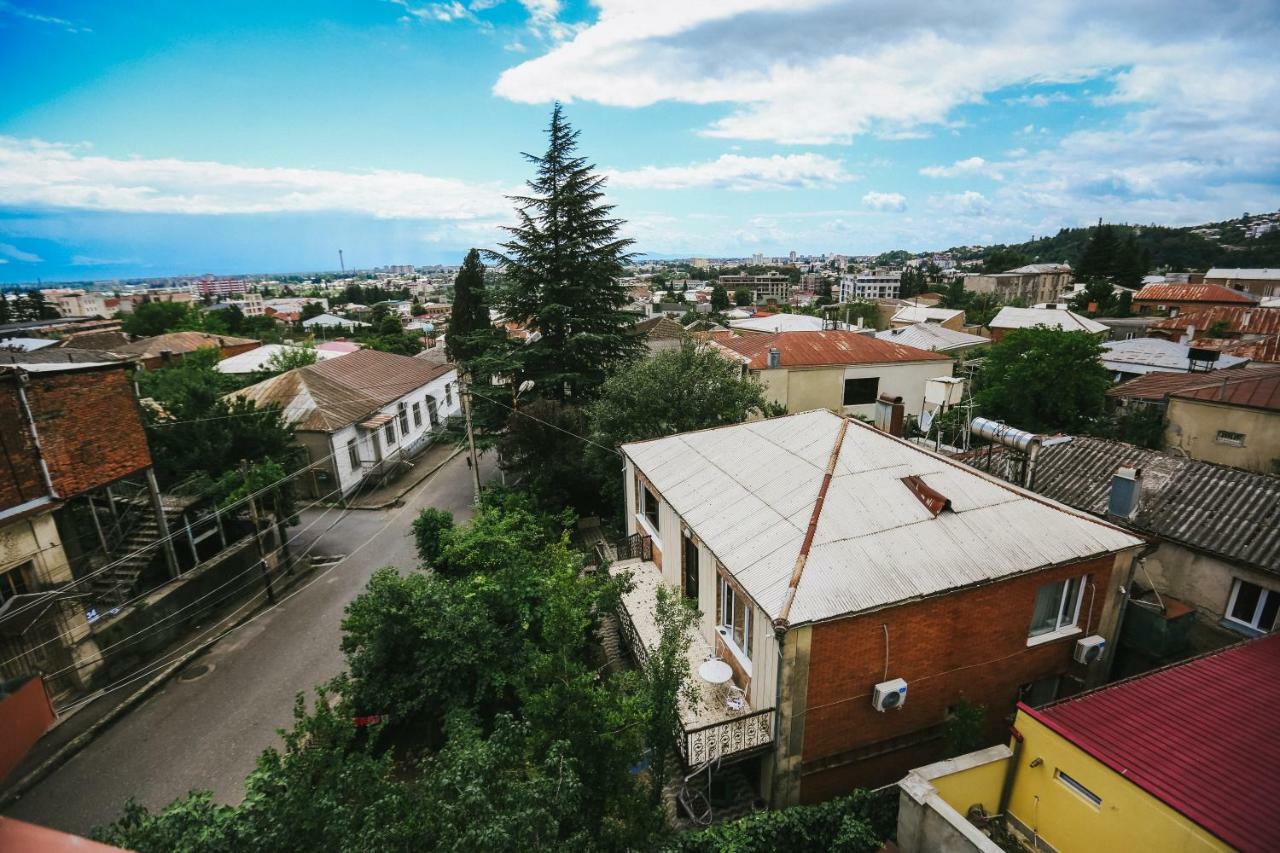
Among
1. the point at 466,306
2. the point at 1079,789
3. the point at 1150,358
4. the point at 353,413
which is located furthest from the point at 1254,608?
the point at 466,306

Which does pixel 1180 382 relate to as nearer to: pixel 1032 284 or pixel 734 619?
pixel 734 619

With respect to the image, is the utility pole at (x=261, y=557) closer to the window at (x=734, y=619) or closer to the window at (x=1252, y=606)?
the window at (x=734, y=619)

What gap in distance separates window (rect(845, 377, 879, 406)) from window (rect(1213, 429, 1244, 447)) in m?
14.4

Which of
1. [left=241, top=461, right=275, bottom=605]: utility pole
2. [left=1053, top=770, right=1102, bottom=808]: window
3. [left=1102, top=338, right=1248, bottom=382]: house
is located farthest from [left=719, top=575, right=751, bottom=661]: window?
[left=1102, top=338, right=1248, bottom=382]: house

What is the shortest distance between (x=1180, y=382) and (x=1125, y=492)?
17.4 m

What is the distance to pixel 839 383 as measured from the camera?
3269 cm

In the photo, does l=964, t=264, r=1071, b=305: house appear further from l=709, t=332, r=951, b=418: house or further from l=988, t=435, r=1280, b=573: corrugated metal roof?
l=988, t=435, r=1280, b=573: corrugated metal roof

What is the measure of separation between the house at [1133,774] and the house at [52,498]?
18556 millimetres

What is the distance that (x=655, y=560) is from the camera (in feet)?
54.4

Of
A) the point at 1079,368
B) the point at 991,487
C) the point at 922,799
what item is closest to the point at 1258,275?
the point at 1079,368

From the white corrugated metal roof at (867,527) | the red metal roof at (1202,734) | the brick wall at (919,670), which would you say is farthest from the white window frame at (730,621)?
the red metal roof at (1202,734)

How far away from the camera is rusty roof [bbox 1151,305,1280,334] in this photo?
4294 centimetres

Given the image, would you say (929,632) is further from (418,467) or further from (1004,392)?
(418,467)

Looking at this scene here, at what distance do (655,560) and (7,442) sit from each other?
15630 millimetres
